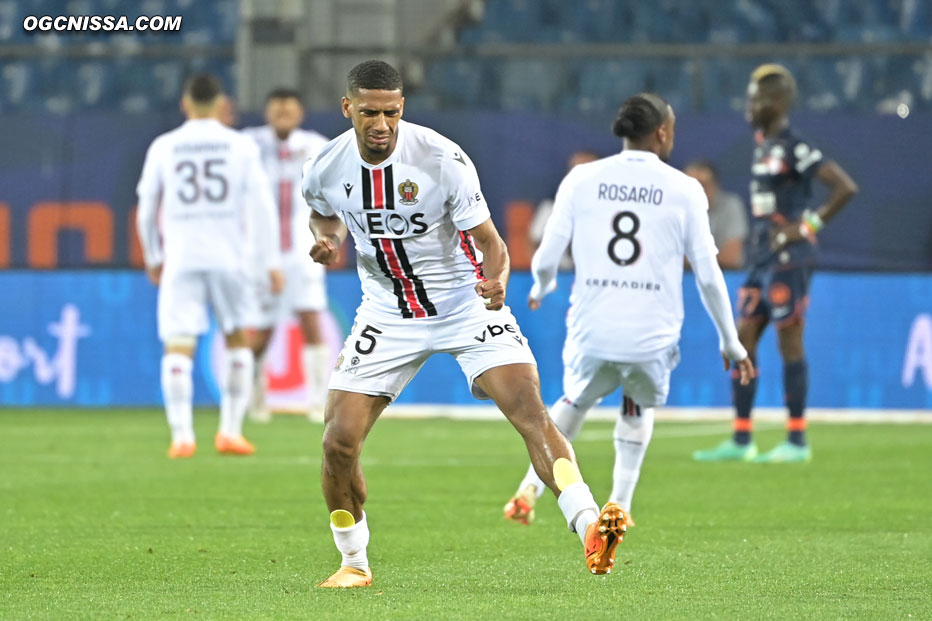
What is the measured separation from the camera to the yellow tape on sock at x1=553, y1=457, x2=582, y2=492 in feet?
18.8

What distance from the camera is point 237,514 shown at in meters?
8.16

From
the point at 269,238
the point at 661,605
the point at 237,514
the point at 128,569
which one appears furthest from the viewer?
the point at 269,238

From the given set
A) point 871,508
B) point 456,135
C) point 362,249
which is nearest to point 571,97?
point 456,135

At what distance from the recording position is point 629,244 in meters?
7.52

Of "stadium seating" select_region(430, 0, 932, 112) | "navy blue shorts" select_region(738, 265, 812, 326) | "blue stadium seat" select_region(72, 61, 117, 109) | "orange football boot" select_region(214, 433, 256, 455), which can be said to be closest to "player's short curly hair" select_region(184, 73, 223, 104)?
"orange football boot" select_region(214, 433, 256, 455)

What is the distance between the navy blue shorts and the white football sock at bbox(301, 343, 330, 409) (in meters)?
4.16

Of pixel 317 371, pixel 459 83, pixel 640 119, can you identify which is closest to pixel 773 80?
pixel 640 119

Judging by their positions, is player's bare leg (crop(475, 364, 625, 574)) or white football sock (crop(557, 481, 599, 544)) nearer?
player's bare leg (crop(475, 364, 625, 574))

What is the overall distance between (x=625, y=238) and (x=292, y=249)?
6703 mm

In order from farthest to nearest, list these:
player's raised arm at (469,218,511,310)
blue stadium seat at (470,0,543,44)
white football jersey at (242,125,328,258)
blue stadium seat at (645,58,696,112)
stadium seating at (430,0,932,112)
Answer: blue stadium seat at (470,0,543,44), stadium seating at (430,0,932,112), blue stadium seat at (645,58,696,112), white football jersey at (242,125,328,258), player's raised arm at (469,218,511,310)

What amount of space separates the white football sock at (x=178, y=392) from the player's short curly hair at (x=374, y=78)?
5.38m

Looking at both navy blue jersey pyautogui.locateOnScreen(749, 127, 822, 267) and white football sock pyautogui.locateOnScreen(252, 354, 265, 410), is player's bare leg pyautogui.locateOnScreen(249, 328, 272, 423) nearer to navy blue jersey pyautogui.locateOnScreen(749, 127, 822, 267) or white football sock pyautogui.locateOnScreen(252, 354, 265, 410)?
white football sock pyautogui.locateOnScreen(252, 354, 265, 410)

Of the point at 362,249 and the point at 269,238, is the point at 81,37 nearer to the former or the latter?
the point at 269,238

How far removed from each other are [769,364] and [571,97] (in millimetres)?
4241
